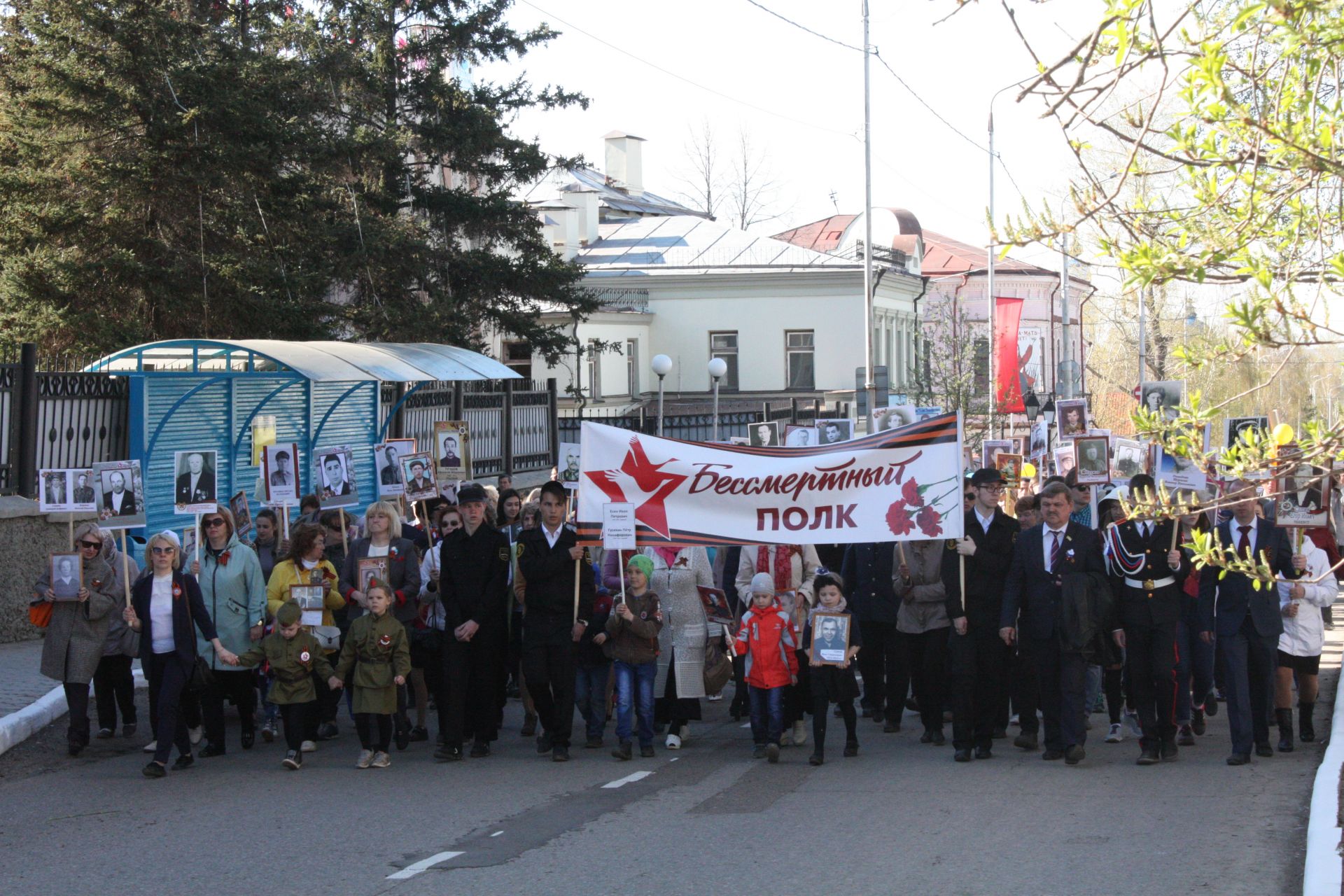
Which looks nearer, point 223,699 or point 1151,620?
point 1151,620

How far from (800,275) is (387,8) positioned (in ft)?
80.4

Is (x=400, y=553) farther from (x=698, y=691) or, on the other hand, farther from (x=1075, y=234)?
(x=1075, y=234)

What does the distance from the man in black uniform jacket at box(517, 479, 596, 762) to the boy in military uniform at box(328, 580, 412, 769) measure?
35.8 inches

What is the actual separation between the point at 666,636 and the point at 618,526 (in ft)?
3.06

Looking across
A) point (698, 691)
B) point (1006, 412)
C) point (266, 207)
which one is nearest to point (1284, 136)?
point (698, 691)

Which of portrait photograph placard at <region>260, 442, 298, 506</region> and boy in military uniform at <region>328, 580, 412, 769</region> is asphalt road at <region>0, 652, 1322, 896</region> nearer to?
boy in military uniform at <region>328, 580, 412, 769</region>

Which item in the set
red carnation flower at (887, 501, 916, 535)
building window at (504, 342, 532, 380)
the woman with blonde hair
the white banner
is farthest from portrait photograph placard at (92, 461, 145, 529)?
building window at (504, 342, 532, 380)

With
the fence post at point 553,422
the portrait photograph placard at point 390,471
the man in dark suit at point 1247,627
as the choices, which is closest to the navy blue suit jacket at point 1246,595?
the man in dark suit at point 1247,627

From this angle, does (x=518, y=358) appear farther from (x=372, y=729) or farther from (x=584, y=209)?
(x=372, y=729)

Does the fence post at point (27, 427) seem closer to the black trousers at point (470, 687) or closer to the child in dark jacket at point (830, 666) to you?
the black trousers at point (470, 687)

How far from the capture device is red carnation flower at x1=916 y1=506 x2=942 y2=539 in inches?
418

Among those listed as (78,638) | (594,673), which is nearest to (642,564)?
(594,673)

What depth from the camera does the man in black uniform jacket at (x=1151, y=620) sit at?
9922mm

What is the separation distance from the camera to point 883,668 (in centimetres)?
1241
